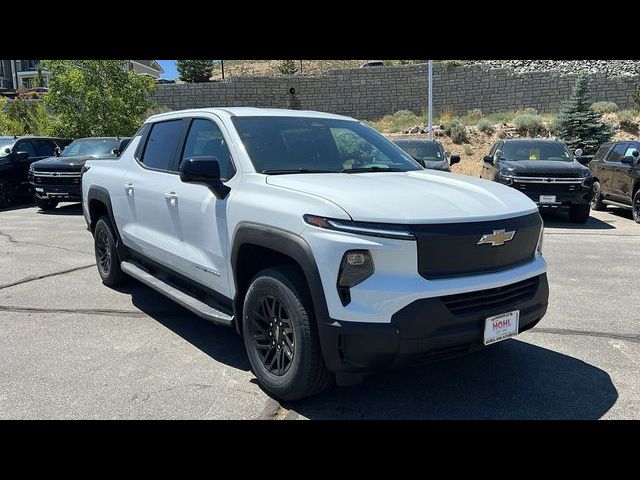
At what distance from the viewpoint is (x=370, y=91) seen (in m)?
40.1

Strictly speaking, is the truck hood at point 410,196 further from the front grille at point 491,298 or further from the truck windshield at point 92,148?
the truck windshield at point 92,148

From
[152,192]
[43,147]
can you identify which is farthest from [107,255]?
[43,147]

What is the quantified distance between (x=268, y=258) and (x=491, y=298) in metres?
1.45

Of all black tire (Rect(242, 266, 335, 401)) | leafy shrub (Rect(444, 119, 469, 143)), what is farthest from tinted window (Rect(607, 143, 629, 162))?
leafy shrub (Rect(444, 119, 469, 143))

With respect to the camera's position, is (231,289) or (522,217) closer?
(522,217)

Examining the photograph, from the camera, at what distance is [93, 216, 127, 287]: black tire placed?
5965 mm

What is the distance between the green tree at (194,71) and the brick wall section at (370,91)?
1579cm

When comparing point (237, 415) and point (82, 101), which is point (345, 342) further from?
point (82, 101)

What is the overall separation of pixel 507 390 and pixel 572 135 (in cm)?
2366

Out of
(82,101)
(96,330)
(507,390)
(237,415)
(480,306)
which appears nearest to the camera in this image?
(480,306)

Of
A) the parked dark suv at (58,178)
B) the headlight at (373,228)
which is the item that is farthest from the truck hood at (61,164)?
the headlight at (373,228)

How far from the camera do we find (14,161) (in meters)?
14.3
